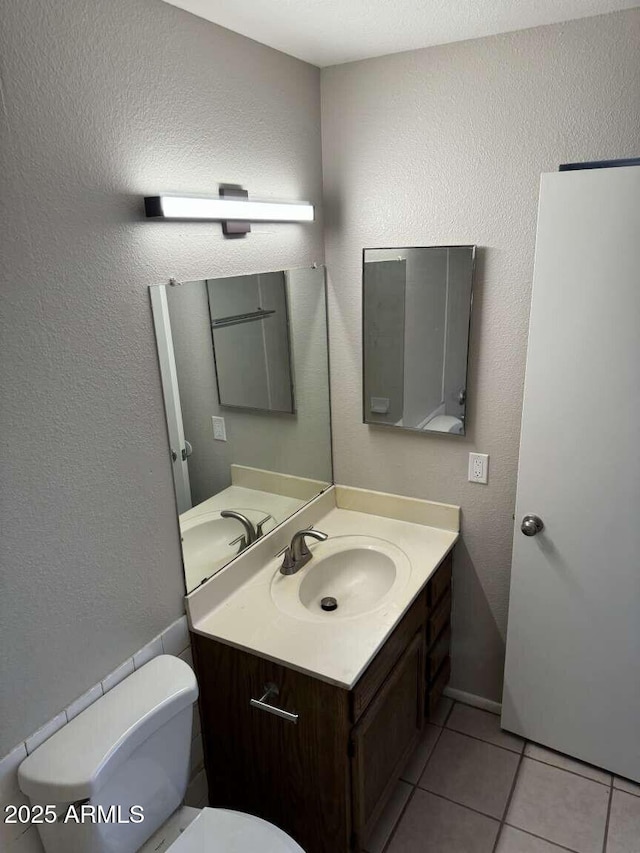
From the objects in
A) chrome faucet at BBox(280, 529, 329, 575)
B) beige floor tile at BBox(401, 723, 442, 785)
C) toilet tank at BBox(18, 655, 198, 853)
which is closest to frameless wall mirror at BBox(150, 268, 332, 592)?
chrome faucet at BBox(280, 529, 329, 575)

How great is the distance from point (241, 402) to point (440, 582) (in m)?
0.95

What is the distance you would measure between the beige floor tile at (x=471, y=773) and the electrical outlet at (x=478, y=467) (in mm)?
983

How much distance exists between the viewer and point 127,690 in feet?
4.72

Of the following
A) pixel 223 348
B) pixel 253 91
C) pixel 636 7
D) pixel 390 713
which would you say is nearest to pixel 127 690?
pixel 390 713

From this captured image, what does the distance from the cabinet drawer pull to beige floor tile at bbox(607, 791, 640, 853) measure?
1083 mm

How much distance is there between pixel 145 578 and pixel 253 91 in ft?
4.62

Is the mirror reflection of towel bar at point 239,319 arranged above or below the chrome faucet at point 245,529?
above

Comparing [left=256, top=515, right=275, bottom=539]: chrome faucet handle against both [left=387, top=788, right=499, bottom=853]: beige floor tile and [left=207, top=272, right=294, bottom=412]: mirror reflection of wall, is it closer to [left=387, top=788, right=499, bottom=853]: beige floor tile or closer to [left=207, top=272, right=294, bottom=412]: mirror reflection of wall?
[left=207, top=272, right=294, bottom=412]: mirror reflection of wall

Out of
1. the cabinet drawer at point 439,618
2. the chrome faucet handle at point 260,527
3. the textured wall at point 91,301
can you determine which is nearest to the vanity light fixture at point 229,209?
the textured wall at point 91,301

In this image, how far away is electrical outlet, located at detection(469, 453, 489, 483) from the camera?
209cm

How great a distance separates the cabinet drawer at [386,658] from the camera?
1554 millimetres

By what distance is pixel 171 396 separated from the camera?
1561 mm

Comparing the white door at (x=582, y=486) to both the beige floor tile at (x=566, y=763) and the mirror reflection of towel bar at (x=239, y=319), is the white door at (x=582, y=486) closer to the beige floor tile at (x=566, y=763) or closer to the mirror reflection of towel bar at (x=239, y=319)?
the beige floor tile at (x=566, y=763)

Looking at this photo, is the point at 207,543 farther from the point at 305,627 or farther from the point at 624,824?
the point at 624,824
